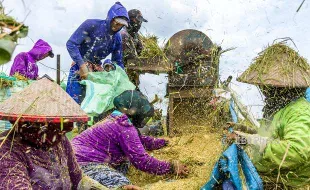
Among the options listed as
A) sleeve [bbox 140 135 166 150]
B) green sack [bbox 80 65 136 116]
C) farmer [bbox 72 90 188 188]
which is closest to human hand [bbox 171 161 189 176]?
farmer [bbox 72 90 188 188]

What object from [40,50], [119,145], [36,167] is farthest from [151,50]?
[36,167]

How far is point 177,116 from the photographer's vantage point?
6.99 meters

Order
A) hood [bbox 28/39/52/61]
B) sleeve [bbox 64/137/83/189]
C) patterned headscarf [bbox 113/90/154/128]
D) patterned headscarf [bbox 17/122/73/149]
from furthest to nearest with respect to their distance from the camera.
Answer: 1. hood [bbox 28/39/52/61]
2. patterned headscarf [bbox 113/90/154/128]
3. sleeve [bbox 64/137/83/189]
4. patterned headscarf [bbox 17/122/73/149]

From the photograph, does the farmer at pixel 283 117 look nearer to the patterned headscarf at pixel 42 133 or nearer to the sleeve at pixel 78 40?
the patterned headscarf at pixel 42 133

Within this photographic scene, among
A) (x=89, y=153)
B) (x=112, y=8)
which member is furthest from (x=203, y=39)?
(x=89, y=153)

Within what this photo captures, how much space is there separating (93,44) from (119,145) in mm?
2246

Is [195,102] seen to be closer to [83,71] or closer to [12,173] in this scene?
[83,71]

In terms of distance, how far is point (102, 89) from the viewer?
5789 millimetres

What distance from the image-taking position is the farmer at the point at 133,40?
6.93 meters

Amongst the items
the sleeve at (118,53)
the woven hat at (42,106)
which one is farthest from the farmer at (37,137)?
the sleeve at (118,53)

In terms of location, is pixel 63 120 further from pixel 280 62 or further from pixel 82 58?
pixel 82 58

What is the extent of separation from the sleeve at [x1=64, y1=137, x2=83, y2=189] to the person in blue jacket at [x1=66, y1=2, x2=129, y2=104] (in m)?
2.74

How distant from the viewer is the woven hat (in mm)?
2721

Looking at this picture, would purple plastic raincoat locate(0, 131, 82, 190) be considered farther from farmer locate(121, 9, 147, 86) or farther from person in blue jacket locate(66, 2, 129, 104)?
farmer locate(121, 9, 147, 86)
